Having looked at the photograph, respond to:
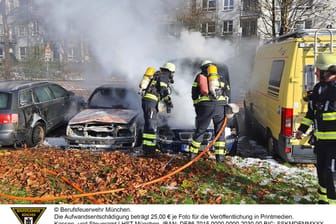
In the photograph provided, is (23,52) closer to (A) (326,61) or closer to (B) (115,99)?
(B) (115,99)

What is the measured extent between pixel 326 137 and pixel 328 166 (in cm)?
38

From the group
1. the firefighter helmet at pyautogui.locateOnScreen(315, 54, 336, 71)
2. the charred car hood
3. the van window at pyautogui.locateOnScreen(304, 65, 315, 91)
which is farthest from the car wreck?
the firefighter helmet at pyautogui.locateOnScreen(315, 54, 336, 71)

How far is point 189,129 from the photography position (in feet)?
20.7

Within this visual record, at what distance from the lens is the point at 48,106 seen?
8484mm

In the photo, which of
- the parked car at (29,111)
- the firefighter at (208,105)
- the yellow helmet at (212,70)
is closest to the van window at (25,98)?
the parked car at (29,111)

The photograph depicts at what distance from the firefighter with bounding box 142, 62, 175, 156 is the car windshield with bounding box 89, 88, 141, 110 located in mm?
1608

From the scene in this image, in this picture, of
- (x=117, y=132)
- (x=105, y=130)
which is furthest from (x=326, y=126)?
(x=105, y=130)

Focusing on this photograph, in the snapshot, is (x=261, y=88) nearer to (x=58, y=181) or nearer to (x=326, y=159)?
(x=326, y=159)

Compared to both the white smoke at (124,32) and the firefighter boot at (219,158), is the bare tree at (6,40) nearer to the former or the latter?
the white smoke at (124,32)

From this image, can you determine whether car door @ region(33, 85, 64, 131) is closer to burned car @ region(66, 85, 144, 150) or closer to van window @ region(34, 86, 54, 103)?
van window @ region(34, 86, 54, 103)

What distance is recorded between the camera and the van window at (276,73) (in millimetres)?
5965

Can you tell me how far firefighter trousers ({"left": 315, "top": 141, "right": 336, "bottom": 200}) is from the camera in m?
3.97

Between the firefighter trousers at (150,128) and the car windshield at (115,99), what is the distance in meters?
1.63

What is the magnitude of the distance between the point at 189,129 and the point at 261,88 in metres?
2.55
